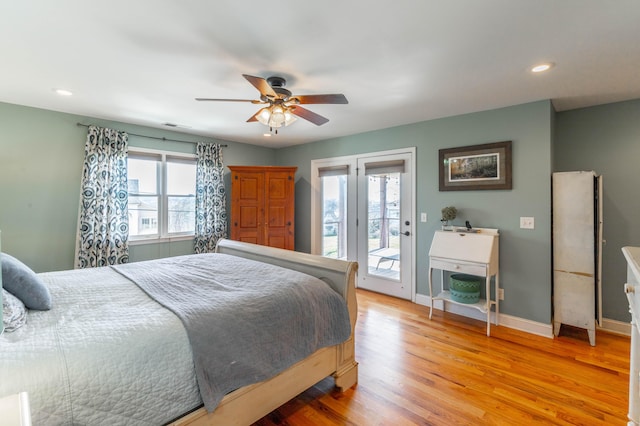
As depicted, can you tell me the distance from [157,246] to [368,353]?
3.27 metres

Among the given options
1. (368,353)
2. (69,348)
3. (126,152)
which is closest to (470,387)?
(368,353)

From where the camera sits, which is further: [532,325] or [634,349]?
[532,325]

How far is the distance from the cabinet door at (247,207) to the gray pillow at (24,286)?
3.01 m

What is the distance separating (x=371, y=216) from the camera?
4.41m

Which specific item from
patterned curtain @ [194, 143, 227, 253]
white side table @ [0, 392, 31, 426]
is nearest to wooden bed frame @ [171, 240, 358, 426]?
white side table @ [0, 392, 31, 426]

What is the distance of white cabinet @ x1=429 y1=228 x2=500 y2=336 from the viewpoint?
303 cm

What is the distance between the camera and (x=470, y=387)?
2.14 meters

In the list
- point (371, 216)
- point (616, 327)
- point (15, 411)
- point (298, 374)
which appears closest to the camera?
point (15, 411)

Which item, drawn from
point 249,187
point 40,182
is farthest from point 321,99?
point 40,182

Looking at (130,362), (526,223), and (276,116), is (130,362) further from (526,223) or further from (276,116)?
(526,223)

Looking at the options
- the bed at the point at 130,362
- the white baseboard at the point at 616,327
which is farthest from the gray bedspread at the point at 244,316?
the white baseboard at the point at 616,327

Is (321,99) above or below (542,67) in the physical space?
below

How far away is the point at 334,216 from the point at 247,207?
1.42m

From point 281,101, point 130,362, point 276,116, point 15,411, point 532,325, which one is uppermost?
point 281,101
